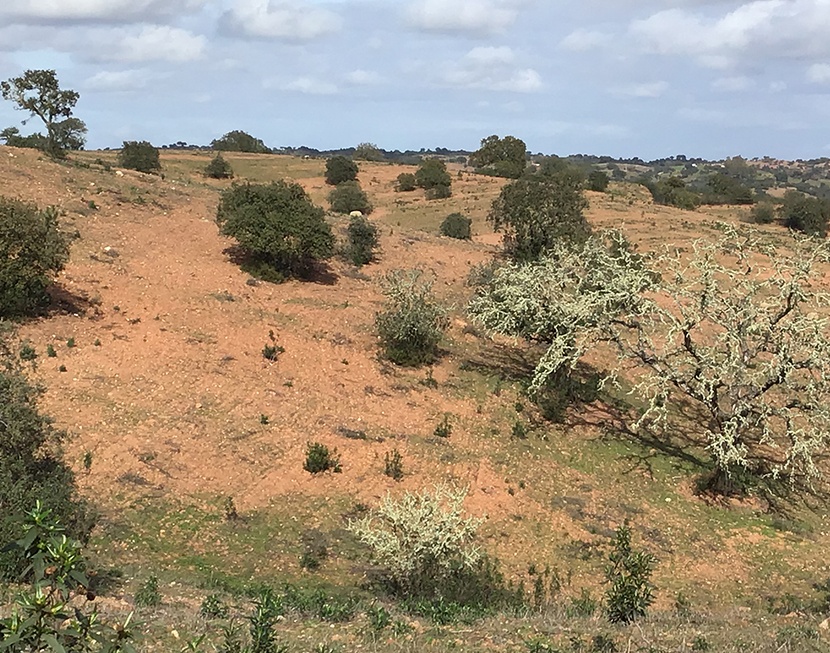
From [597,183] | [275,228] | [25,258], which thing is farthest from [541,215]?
[597,183]

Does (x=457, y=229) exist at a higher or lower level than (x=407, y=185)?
lower

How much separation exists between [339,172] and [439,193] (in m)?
10.3

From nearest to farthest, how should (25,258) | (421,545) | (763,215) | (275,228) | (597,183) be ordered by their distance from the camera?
(421,545), (25,258), (275,228), (763,215), (597,183)

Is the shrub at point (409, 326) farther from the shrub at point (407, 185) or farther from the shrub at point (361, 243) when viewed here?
the shrub at point (407, 185)

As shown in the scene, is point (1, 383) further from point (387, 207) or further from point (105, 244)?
point (387, 207)

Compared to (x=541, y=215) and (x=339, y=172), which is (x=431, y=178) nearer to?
(x=339, y=172)

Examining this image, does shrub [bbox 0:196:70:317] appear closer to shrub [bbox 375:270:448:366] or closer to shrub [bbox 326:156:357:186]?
shrub [bbox 375:270:448:366]

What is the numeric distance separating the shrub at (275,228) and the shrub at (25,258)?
6.25 m

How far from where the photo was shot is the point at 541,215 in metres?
27.0

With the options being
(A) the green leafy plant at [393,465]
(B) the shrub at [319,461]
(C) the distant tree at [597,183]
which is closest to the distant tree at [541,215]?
(A) the green leafy plant at [393,465]

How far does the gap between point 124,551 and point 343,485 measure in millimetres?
4011

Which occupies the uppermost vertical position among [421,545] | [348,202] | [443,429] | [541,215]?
[348,202]

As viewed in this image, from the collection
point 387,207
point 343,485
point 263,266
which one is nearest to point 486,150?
point 387,207

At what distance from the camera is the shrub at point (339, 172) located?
58.4 meters
